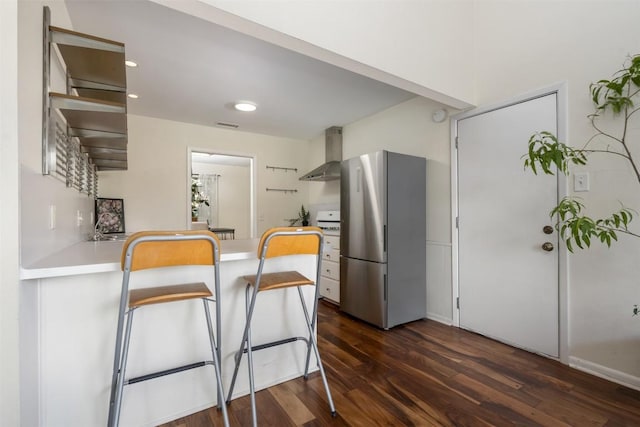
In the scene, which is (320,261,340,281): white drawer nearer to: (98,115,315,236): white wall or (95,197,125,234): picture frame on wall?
(98,115,315,236): white wall

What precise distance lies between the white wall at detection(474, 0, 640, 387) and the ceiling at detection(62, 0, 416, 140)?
48.5 inches

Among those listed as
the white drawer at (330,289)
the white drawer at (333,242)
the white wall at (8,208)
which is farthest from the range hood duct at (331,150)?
the white wall at (8,208)

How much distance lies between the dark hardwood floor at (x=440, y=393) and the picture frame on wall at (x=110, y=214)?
294 cm

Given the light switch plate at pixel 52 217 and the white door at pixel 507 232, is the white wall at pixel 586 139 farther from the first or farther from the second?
the light switch plate at pixel 52 217

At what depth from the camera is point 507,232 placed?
249 cm

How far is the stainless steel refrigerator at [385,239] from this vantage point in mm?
2902

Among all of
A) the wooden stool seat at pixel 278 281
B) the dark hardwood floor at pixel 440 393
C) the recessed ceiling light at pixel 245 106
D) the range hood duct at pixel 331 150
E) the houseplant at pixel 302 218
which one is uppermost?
the recessed ceiling light at pixel 245 106

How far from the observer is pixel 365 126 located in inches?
159

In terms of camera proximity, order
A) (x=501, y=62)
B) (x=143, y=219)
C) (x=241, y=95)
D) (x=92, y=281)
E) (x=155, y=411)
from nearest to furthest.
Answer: (x=92, y=281) → (x=155, y=411) → (x=501, y=62) → (x=241, y=95) → (x=143, y=219)

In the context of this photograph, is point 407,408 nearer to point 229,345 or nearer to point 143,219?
point 229,345

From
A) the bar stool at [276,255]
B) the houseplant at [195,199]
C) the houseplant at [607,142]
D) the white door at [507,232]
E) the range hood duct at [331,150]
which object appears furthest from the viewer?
the houseplant at [195,199]

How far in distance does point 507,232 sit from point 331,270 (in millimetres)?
1979

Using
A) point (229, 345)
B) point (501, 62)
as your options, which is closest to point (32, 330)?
point (229, 345)

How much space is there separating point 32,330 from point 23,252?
33 centimetres
